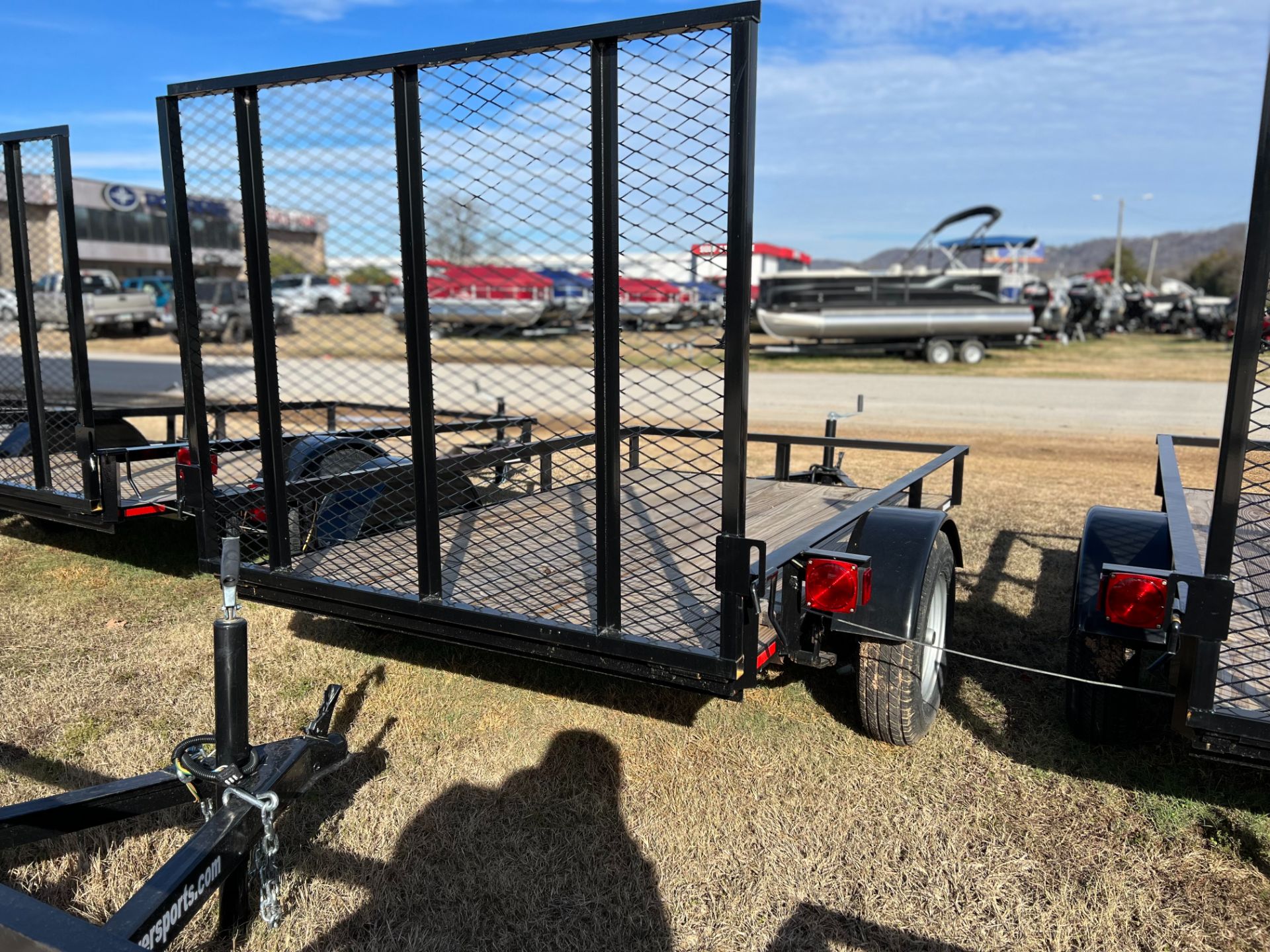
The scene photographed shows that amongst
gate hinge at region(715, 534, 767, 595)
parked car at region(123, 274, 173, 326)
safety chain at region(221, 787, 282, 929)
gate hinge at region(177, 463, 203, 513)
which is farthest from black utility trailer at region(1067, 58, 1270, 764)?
parked car at region(123, 274, 173, 326)

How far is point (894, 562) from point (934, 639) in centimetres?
62

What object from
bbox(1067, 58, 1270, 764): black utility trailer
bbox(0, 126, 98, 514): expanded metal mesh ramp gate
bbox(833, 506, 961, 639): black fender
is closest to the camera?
bbox(1067, 58, 1270, 764): black utility trailer

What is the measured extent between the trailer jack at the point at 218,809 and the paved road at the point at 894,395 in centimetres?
812

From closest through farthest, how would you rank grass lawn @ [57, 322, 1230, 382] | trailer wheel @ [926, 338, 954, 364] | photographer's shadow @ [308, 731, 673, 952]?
1. photographer's shadow @ [308, 731, 673, 952]
2. grass lawn @ [57, 322, 1230, 382]
3. trailer wheel @ [926, 338, 954, 364]

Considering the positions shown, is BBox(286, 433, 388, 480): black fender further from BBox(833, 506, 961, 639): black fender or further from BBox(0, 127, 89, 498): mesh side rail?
BBox(833, 506, 961, 639): black fender

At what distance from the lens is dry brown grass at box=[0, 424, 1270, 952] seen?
2.62 m

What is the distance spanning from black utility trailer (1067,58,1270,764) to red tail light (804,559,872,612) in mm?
685

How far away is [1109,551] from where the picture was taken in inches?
145

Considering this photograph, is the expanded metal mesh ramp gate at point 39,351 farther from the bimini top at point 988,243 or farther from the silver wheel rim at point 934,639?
the bimini top at point 988,243

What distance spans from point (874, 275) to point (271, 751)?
23391mm

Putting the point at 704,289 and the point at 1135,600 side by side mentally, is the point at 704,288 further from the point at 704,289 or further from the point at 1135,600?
the point at 1135,600

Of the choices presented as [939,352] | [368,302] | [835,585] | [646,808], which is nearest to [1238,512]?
[835,585]

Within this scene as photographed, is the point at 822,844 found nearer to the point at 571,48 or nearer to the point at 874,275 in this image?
the point at 571,48

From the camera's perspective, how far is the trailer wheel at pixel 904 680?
3.30 m
